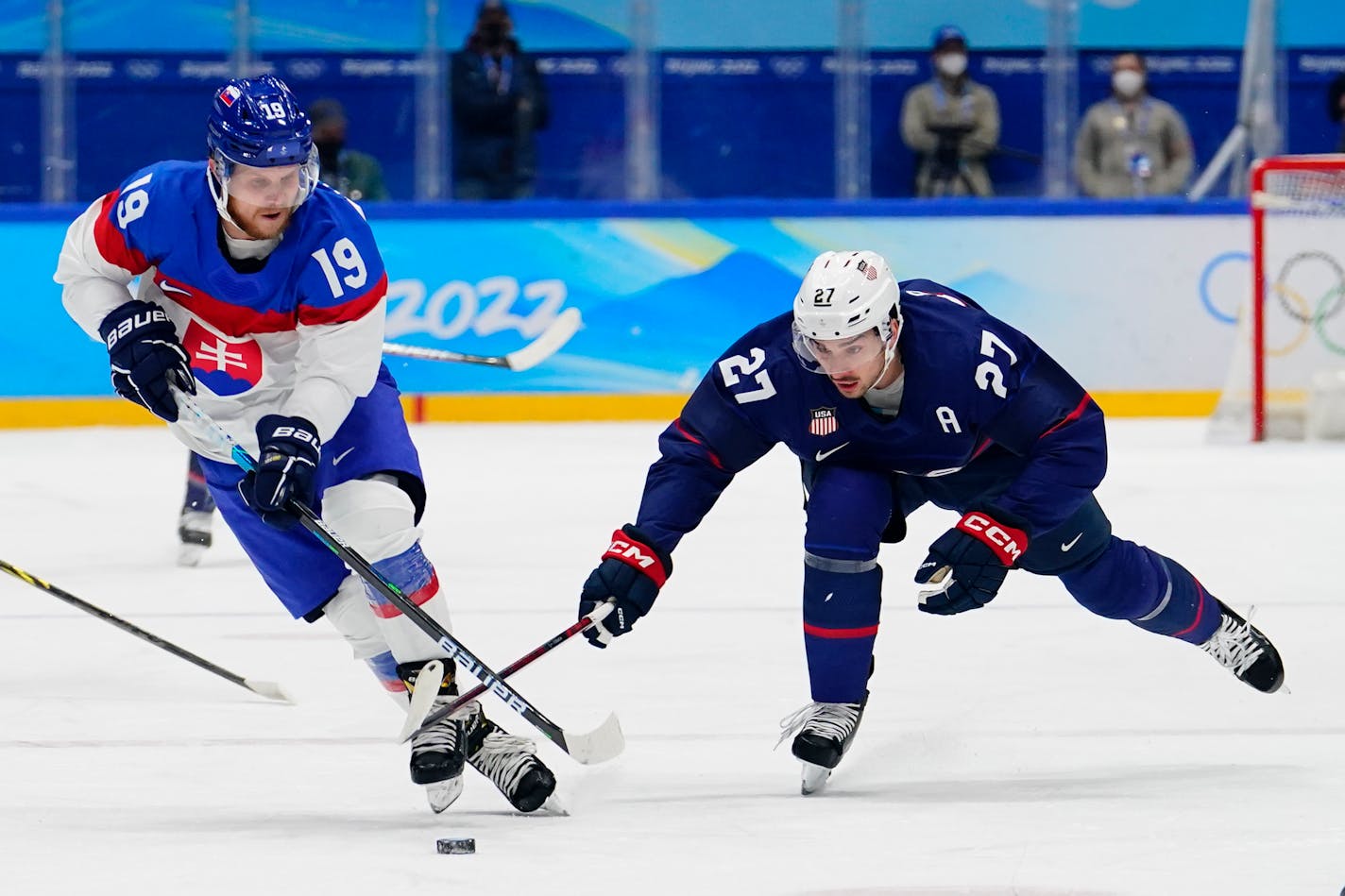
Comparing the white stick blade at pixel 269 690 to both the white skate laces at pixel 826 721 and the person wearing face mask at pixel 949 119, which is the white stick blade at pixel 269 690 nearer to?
the white skate laces at pixel 826 721

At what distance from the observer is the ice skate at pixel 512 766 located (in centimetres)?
274

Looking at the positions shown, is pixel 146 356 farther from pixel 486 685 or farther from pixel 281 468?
pixel 486 685

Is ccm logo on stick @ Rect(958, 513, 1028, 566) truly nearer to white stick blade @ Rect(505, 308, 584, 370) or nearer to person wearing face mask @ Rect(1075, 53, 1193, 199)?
white stick blade @ Rect(505, 308, 584, 370)

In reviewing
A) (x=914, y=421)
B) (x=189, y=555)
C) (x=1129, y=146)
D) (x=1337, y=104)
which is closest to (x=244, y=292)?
(x=914, y=421)

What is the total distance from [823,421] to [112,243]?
1073mm

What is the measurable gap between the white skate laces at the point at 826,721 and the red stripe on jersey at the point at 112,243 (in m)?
1.18

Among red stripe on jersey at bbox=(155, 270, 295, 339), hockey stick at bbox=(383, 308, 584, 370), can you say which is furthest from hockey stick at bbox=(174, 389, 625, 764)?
hockey stick at bbox=(383, 308, 584, 370)

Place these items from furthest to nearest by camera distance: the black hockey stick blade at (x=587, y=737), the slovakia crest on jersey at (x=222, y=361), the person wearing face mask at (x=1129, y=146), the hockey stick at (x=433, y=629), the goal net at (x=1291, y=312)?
the person wearing face mask at (x=1129, y=146), the goal net at (x=1291, y=312), the slovakia crest on jersey at (x=222, y=361), the black hockey stick blade at (x=587, y=737), the hockey stick at (x=433, y=629)

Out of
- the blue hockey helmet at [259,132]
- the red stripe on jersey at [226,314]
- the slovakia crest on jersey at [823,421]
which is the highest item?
the blue hockey helmet at [259,132]

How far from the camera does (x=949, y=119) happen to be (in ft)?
28.7

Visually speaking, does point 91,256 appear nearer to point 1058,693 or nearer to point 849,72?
point 1058,693

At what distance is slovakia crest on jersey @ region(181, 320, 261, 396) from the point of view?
3039 millimetres

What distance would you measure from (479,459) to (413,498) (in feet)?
14.2

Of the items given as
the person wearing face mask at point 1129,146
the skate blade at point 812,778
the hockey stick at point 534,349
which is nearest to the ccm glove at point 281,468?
the skate blade at point 812,778
